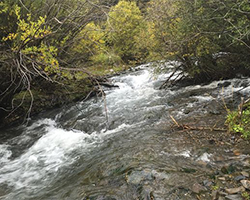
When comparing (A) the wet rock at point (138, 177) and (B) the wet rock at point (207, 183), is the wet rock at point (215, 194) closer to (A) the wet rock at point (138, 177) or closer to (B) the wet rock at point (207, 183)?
(B) the wet rock at point (207, 183)

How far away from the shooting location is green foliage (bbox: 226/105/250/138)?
4653mm

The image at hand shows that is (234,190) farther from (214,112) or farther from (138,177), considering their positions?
(214,112)

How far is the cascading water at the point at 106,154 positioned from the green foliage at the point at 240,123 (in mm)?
721

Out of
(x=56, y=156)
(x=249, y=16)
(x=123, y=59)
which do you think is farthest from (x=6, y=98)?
(x=123, y=59)

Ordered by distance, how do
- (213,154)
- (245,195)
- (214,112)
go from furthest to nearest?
(214,112)
(213,154)
(245,195)

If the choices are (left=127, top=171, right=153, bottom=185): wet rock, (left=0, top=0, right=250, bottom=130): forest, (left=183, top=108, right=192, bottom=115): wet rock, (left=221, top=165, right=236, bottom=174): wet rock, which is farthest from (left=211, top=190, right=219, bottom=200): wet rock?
(left=0, top=0, right=250, bottom=130): forest

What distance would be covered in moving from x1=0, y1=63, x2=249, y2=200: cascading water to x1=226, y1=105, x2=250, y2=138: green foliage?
721mm

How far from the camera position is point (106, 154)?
545 centimetres

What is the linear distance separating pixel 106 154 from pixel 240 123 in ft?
11.0

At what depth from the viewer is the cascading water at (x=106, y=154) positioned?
150 inches

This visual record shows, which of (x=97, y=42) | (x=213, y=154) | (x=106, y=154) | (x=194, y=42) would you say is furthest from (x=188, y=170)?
(x=194, y=42)

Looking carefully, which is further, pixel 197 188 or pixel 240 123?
pixel 240 123

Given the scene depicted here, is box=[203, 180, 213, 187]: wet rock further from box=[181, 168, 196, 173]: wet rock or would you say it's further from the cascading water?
box=[181, 168, 196, 173]: wet rock

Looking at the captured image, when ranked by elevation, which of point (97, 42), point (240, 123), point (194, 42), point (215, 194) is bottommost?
point (240, 123)
